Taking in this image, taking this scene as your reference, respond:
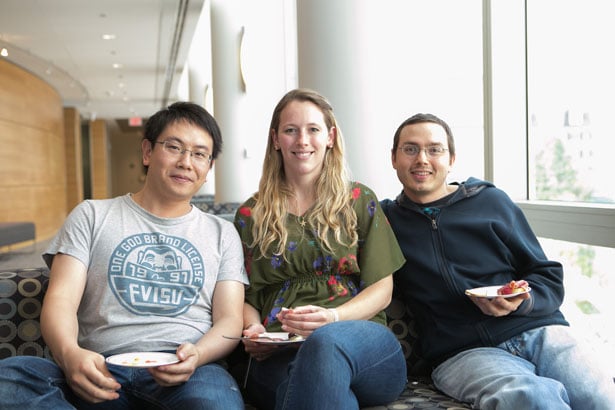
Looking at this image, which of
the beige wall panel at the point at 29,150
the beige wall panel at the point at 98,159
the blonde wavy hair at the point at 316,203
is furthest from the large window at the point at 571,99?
the beige wall panel at the point at 98,159

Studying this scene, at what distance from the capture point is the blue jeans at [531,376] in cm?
188

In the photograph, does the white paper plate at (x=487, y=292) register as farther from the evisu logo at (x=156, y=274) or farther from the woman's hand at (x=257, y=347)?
the evisu logo at (x=156, y=274)

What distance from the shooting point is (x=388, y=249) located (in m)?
2.34

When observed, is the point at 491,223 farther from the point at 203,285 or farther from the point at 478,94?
the point at 478,94

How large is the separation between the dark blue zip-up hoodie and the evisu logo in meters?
0.80

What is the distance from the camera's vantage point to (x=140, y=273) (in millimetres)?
2125

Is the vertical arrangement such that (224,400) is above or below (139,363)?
below

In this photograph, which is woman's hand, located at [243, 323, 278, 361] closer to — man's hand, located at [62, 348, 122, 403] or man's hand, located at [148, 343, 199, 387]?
man's hand, located at [148, 343, 199, 387]

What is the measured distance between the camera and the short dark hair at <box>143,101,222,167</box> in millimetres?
2273

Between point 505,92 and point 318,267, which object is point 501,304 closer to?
point 318,267

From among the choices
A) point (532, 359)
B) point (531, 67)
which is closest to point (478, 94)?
point (531, 67)

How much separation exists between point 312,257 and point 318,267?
41mm

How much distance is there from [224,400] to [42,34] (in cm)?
1163

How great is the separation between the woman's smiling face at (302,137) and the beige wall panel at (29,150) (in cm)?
1156
